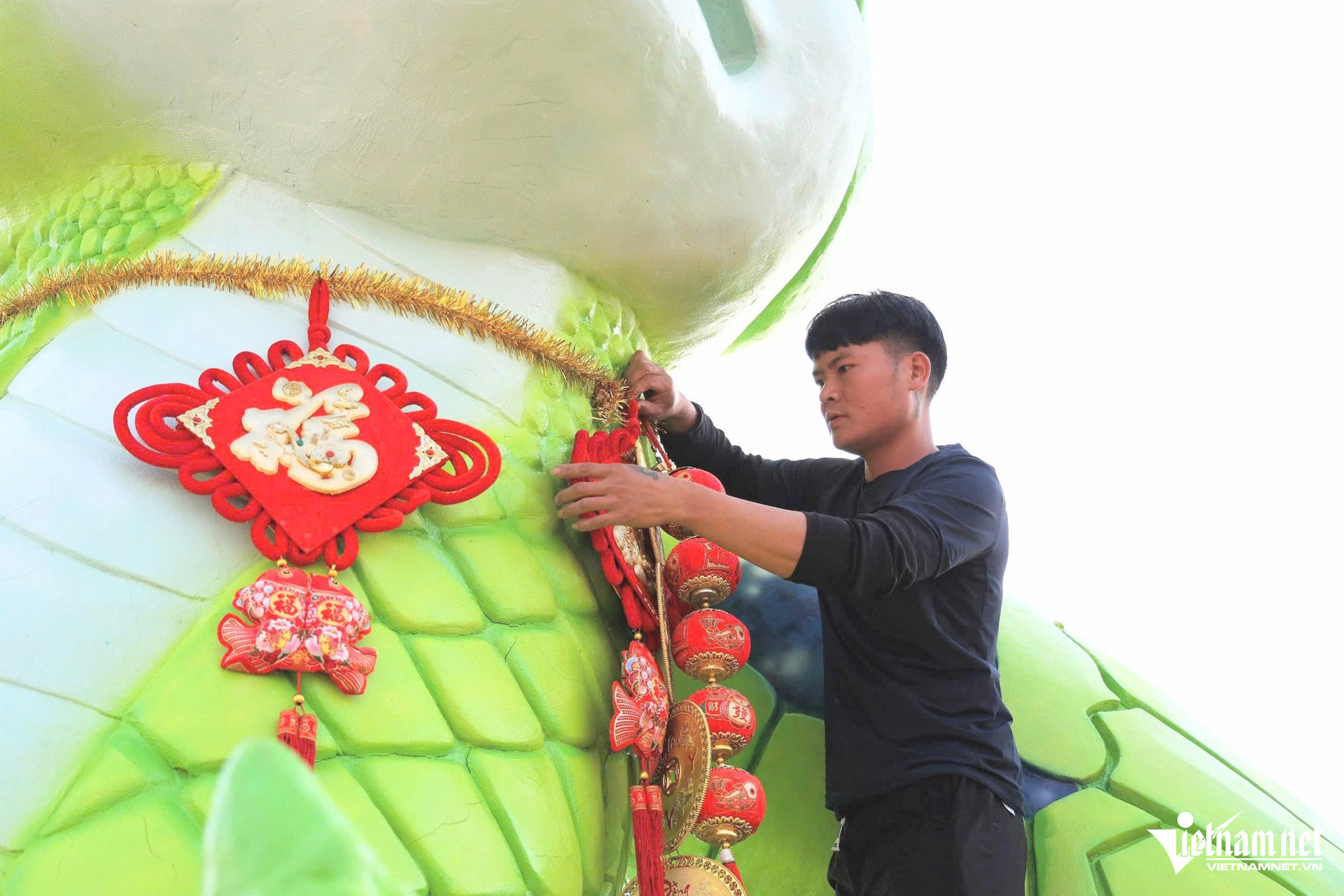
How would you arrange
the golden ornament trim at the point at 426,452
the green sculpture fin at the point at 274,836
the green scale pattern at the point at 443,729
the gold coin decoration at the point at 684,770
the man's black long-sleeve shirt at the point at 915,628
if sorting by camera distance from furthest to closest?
the man's black long-sleeve shirt at the point at 915,628
the gold coin decoration at the point at 684,770
the golden ornament trim at the point at 426,452
the green scale pattern at the point at 443,729
the green sculpture fin at the point at 274,836

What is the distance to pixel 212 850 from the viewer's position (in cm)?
53

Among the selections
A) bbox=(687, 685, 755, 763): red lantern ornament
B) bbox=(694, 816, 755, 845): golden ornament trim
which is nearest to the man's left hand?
bbox=(687, 685, 755, 763): red lantern ornament

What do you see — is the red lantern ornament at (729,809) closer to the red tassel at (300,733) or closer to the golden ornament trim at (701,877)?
the golden ornament trim at (701,877)

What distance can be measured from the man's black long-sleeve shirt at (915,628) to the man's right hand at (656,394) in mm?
282

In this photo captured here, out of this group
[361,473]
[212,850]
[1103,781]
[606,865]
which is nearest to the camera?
[212,850]

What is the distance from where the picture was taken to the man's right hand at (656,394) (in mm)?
1668

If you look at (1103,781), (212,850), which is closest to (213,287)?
(212,850)

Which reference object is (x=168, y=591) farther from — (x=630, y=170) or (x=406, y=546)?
(x=630, y=170)

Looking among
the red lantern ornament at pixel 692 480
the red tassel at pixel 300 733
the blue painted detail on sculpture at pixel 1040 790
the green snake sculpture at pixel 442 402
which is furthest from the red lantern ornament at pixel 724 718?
the red tassel at pixel 300 733

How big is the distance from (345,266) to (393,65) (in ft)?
0.77

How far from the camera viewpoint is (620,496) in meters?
1.37

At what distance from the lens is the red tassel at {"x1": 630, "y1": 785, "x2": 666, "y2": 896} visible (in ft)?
4.02

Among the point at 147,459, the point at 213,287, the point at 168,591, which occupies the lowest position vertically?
the point at 168,591
